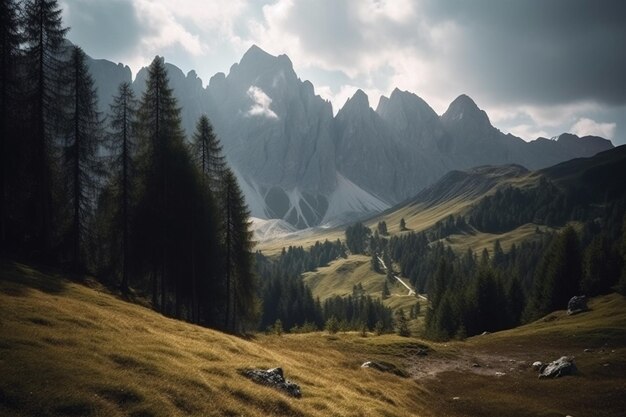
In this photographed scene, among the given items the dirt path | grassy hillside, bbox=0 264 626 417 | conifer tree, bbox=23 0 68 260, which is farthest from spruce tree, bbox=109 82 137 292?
the dirt path

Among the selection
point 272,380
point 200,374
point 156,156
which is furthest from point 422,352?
point 156,156

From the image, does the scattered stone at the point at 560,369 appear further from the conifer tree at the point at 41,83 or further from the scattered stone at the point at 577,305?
the conifer tree at the point at 41,83

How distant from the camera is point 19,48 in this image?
117 ft

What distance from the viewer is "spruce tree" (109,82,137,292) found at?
40906mm

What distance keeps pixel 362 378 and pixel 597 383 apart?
864 inches

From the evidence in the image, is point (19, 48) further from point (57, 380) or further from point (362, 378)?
point (362, 378)

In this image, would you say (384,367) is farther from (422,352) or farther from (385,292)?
(385,292)

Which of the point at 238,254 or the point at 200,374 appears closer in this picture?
the point at 200,374

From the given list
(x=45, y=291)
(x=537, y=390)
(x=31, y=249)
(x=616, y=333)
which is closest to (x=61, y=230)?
(x=31, y=249)

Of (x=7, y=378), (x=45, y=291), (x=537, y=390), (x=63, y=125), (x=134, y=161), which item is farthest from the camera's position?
(x=134, y=161)

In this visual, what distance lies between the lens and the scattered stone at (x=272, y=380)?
70.6ft

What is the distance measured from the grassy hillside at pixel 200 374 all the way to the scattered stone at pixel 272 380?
2.30 feet

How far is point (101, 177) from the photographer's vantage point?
43625 mm

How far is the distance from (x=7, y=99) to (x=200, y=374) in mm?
32311
